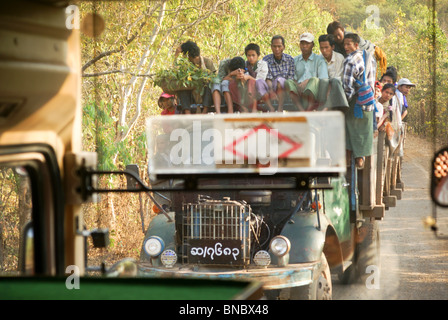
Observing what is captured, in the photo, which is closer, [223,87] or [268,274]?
[268,274]

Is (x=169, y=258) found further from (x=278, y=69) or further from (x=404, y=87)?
(x=404, y=87)

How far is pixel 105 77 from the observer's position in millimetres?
12523

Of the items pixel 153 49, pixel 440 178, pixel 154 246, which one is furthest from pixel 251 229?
pixel 440 178

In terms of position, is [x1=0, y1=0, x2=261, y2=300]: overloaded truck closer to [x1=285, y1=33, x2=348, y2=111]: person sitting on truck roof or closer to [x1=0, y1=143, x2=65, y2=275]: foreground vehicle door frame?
[x1=0, y1=143, x2=65, y2=275]: foreground vehicle door frame

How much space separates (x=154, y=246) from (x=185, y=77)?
189 cm

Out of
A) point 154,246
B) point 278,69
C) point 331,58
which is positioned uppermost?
point 331,58

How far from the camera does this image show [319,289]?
313 inches

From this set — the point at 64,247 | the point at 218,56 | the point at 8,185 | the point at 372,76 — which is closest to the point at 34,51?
the point at 64,247

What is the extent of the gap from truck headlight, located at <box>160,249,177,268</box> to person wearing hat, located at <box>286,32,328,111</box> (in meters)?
1.91

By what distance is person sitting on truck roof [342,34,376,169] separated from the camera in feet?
27.6

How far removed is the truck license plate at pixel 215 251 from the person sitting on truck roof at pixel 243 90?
1.43 metres

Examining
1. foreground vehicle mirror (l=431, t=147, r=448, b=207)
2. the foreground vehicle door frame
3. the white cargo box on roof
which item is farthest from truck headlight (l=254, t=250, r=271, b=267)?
foreground vehicle mirror (l=431, t=147, r=448, b=207)
